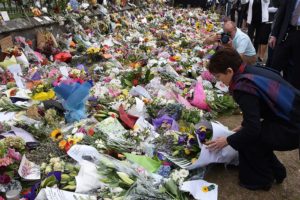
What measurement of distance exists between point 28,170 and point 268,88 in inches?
80.4

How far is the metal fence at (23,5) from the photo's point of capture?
6.99 meters

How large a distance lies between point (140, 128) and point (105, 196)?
3.54 ft

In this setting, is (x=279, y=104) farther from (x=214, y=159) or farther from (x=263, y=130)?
(x=214, y=159)

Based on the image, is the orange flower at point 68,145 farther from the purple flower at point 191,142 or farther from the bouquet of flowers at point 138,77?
the bouquet of flowers at point 138,77

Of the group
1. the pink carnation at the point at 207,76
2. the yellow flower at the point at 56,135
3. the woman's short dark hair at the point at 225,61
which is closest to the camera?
the woman's short dark hair at the point at 225,61

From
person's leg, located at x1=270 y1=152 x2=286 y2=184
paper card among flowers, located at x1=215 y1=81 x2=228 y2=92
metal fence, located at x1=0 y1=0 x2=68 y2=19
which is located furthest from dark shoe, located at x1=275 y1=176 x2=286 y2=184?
metal fence, located at x1=0 y1=0 x2=68 y2=19

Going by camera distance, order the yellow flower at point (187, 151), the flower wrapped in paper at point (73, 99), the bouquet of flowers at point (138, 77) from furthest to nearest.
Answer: the bouquet of flowers at point (138, 77) < the flower wrapped in paper at point (73, 99) < the yellow flower at point (187, 151)

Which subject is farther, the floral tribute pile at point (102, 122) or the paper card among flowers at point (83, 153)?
the paper card among flowers at point (83, 153)

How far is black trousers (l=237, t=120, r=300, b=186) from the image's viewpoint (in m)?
2.73

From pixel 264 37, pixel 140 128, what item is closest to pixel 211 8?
pixel 264 37

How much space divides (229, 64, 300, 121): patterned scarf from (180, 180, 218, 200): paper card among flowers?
2.57 feet

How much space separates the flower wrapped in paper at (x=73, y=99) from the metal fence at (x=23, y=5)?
11.5ft

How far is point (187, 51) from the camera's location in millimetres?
7922

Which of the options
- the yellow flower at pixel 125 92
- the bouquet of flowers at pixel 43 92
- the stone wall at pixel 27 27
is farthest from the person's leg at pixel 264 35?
the bouquet of flowers at pixel 43 92
